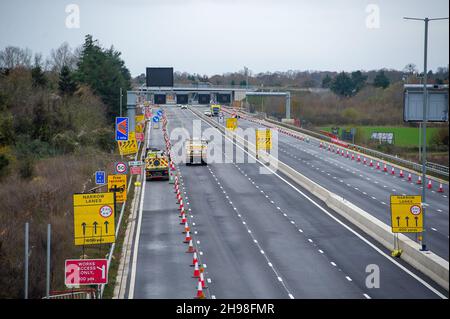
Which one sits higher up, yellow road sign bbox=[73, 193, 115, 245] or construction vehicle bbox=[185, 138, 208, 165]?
yellow road sign bbox=[73, 193, 115, 245]

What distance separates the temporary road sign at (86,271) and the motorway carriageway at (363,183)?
11956 millimetres

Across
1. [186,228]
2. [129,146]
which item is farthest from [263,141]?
[186,228]

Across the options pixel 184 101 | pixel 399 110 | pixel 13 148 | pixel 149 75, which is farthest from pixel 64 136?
pixel 399 110

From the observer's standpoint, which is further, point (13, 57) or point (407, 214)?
point (13, 57)

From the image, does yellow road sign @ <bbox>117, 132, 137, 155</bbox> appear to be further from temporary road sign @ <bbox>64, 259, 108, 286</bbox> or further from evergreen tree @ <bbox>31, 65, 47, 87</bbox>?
temporary road sign @ <bbox>64, 259, 108, 286</bbox>

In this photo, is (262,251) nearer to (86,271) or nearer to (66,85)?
(86,271)

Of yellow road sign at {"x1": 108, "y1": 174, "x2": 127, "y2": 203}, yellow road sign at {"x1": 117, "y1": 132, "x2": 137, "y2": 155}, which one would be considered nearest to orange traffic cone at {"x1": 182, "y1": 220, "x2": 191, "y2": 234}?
yellow road sign at {"x1": 108, "y1": 174, "x2": 127, "y2": 203}

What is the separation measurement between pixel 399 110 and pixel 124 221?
5910 centimetres

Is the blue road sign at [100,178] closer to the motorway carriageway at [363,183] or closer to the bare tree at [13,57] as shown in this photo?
the motorway carriageway at [363,183]

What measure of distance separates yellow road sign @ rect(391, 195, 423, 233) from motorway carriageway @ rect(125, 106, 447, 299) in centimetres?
156

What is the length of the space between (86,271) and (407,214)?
12.6 metres

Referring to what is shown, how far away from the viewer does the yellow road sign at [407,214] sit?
2839 cm

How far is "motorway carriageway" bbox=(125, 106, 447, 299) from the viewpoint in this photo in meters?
25.7

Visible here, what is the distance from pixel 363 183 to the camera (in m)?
54.2
